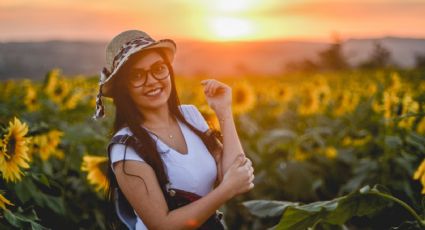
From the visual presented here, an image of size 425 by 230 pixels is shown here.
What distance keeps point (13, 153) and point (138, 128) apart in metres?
0.50

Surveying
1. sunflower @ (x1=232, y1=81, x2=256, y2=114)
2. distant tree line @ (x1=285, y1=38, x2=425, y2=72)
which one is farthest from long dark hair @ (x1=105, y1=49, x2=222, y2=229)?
distant tree line @ (x1=285, y1=38, x2=425, y2=72)

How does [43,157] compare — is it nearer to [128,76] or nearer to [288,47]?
[128,76]

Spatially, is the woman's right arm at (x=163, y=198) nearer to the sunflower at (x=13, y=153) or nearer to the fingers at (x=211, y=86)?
the fingers at (x=211, y=86)

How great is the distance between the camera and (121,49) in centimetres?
242

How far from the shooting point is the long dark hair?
2.37 meters

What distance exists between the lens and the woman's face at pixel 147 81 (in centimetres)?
240

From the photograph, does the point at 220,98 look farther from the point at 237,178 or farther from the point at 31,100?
the point at 31,100

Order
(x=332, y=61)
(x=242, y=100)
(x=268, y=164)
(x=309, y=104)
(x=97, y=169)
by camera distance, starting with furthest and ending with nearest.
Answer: (x=332, y=61) < (x=309, y=104) < (x=242, y=100) < (x=268, y=164) < (x=97, y=169)

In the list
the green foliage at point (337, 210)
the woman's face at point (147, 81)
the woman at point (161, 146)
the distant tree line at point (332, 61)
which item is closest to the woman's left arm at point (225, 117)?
the woman at point (161, 146)

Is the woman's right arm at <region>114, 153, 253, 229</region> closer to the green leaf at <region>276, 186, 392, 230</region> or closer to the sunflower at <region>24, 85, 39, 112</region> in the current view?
the green leaf at <region>276, 186, 392, 230</region>

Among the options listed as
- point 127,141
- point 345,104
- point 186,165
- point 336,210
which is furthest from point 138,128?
point 345,104

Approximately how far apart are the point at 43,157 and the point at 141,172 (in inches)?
76.3

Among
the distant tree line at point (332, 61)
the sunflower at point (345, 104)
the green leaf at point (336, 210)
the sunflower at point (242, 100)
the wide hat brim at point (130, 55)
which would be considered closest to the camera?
the green leaf at point (336, 210)

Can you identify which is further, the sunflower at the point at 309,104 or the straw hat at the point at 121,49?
the sunflower at the point at 309,104
